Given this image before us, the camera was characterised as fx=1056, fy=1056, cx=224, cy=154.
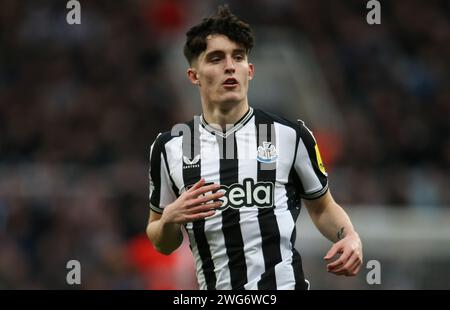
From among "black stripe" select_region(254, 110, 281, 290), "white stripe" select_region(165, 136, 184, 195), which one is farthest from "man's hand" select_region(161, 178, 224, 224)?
"white stripe" select_region(165, 136, 184, 195)

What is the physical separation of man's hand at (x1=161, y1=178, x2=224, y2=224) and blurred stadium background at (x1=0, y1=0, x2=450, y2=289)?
213 inches

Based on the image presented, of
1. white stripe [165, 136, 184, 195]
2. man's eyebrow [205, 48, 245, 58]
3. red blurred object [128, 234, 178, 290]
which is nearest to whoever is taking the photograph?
man's eyebrow [205, 48, 245, 58]

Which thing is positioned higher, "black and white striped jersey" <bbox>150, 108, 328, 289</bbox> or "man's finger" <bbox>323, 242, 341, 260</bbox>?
"black and white striped jersey" <bbox>150, 108, 328, 289</bbox>

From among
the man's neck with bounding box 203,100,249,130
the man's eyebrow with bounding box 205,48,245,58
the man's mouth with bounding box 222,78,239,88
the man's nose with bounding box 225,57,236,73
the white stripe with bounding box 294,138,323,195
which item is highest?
the man's eyebrow with bounding box 205,48,245,58

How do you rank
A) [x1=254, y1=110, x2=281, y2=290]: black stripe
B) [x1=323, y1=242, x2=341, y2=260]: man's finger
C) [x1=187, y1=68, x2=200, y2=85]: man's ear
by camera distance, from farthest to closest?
1. [x1=187, y1=68, x2=200, y2=85]: man's ear
2. [x1=254, y1=110, x2=281, y2=290]: black stripe
3. [x1=323, y1=242, x2=341, y2=260]: man's finger

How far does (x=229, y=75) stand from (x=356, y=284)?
578 cm

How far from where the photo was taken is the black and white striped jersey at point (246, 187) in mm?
5641

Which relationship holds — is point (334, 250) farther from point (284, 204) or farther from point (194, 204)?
point (194, 204)

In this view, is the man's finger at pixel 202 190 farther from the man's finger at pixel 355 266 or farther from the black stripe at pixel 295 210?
the man's finger at pixel 355 266

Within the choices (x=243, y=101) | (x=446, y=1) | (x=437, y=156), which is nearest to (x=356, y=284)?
(x=437, y=156)

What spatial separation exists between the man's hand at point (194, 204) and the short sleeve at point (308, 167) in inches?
24.6

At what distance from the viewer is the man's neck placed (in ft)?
19.5

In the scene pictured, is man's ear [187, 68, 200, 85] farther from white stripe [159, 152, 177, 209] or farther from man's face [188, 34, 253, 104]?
white stripe [159, 152, 177, 209]

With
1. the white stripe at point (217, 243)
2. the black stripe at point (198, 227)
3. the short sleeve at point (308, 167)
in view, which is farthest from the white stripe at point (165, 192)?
the short sleeve at point (308, 167)
